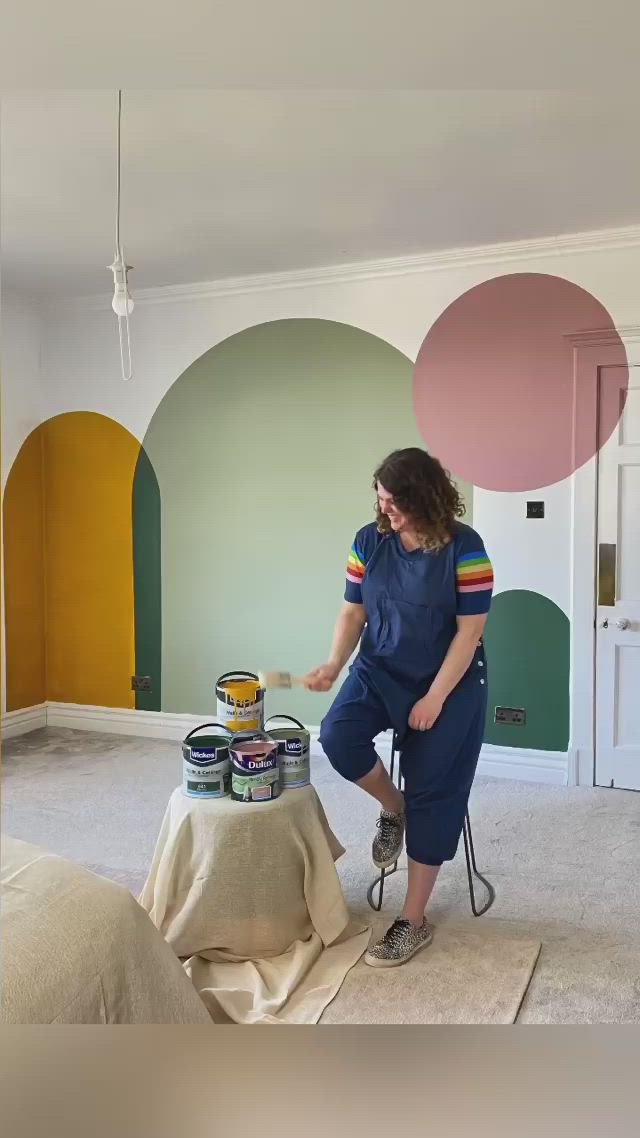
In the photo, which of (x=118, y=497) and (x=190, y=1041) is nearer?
(x=190, y=1041)

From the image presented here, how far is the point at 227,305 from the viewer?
420cm

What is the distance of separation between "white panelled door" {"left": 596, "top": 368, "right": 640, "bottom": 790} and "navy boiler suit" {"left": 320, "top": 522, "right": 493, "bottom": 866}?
1630 mm

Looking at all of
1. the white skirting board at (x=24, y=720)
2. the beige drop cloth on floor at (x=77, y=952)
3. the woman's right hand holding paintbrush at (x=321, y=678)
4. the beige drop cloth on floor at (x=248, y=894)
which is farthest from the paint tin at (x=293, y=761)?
the white skirting board at (x=24, y=720)

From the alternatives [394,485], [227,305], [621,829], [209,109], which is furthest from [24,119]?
[621,829]

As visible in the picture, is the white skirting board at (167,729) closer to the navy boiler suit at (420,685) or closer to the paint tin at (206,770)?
the navy boiler suit at (420,685)

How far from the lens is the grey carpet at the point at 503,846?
2.02 meters

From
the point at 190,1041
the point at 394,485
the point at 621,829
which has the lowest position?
the point at 621,829

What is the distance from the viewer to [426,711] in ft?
6.50

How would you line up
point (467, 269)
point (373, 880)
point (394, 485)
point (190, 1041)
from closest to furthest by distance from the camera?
point (190, 1041) → point (394, 485) → point (373, 880) → point (467, 269)

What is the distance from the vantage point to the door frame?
11.4 feet

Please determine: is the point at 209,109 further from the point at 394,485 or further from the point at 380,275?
the point at 380,275

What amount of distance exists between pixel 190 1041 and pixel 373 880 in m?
2.39

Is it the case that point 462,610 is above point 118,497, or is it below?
below

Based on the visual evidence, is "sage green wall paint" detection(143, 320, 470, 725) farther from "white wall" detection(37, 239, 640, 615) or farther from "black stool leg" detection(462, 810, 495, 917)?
"black stool leg" detection(462, 810, 495, 917)
